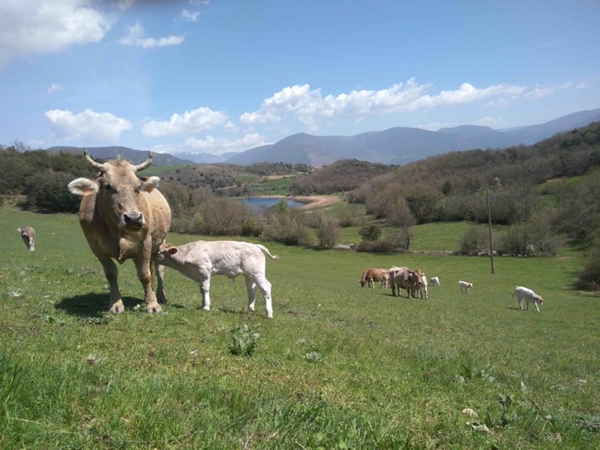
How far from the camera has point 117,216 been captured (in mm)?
8469

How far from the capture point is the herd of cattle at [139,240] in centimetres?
848

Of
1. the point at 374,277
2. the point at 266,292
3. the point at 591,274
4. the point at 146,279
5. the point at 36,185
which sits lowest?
the point at 591,274

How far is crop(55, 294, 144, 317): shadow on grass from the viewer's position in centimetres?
868

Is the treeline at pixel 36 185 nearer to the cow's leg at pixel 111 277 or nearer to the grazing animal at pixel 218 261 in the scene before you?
the grazing animal at pixel 218 261

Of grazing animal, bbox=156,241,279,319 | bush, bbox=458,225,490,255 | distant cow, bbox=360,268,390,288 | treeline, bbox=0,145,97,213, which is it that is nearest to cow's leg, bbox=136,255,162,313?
grazing animal, bbox=156,241,279,319

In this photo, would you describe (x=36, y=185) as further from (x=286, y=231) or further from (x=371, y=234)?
(x=371, y=234)

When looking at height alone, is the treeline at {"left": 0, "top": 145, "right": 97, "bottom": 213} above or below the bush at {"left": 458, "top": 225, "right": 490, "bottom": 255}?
above

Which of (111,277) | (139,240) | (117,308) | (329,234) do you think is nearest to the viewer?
(117,308)

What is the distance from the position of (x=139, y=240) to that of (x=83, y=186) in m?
1.70

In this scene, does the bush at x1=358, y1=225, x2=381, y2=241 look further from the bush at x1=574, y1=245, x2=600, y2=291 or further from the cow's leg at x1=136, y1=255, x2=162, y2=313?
the cow's leg at x1=136, y1=255, x2=162, y2=313

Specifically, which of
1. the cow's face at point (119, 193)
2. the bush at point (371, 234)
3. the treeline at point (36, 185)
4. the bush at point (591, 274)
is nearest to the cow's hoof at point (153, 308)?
the cow's face at point (119, 193)

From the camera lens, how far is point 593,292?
50.9 m

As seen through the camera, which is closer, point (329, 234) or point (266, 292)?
point (266, 292)

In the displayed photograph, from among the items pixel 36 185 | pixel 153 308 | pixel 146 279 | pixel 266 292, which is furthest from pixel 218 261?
pixel 36 185
